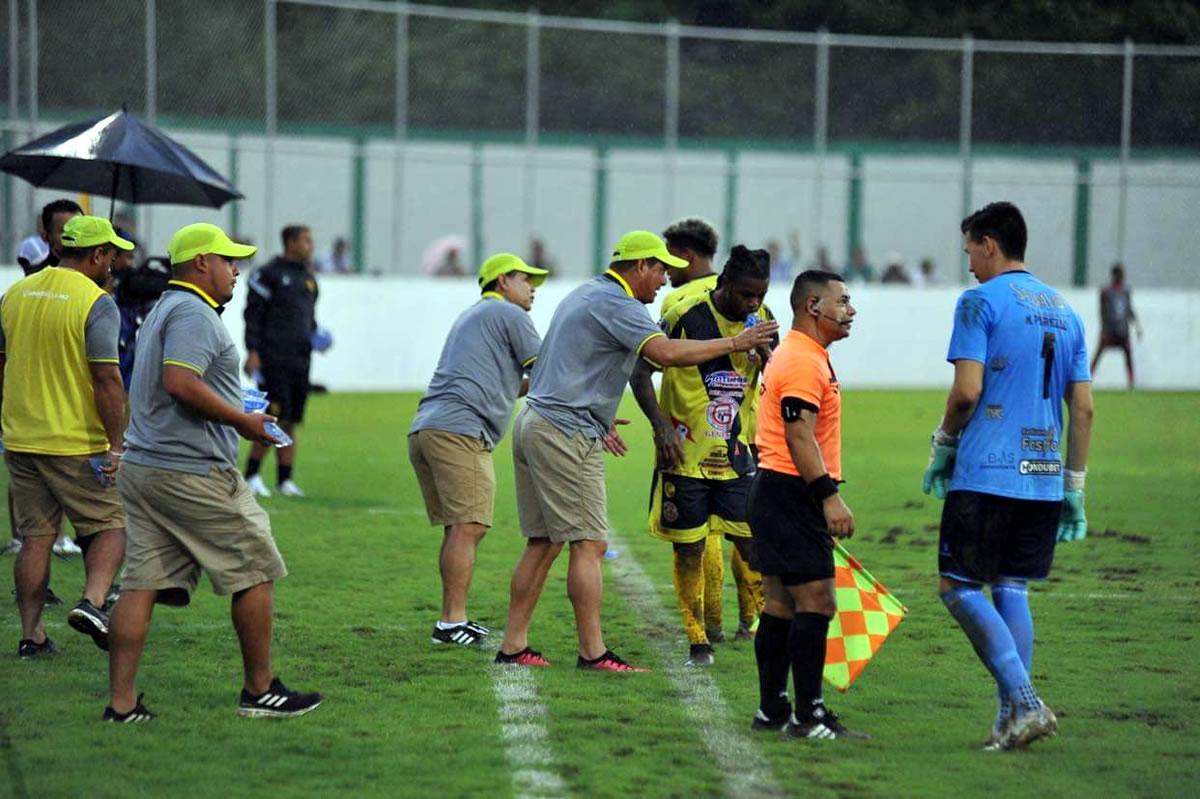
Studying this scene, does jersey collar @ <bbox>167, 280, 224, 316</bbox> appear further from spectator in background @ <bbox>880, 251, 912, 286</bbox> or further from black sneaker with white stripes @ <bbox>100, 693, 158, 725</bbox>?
spectator in background @ <bbox>880, 251, 912, 286</bbox>

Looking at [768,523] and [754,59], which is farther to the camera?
[754,59]

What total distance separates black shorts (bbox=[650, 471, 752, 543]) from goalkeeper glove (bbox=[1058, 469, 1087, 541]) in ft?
6.48

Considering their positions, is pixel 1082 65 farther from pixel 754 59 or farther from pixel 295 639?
pixel 295 639

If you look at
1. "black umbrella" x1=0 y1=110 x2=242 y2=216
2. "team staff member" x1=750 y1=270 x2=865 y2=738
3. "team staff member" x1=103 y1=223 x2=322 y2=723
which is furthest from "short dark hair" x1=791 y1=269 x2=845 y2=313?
"black umbrella" x1=0 y1=110 x2=242 y2=216

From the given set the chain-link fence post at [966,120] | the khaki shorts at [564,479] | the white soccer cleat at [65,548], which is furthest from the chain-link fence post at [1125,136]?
the khaki shorts at [564,479]

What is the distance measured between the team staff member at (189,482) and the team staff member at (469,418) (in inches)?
75.7

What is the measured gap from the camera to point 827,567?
21.2 ft

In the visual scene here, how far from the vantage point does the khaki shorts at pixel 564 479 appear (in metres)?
7.78

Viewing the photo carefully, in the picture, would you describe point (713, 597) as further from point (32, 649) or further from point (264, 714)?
point (32, 649)

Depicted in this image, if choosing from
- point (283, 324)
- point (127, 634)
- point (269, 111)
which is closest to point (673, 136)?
point (269, 111)

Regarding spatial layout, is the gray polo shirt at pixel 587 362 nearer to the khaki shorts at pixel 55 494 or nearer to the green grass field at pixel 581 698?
the green grass field at pixel 581 698

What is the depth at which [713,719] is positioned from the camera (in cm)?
688

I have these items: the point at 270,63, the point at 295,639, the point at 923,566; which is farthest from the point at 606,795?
the point at 270,63

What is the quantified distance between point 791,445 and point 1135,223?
24379mm
